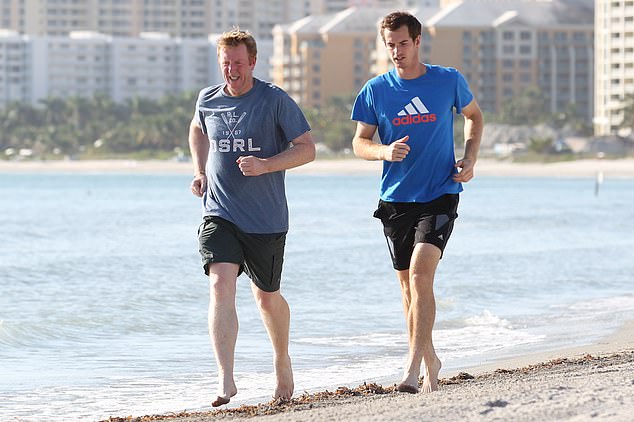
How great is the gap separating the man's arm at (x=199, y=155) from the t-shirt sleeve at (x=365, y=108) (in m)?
0.72

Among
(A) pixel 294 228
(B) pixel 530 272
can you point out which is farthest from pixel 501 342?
(A) pixel 294 228

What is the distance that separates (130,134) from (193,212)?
8597 cm

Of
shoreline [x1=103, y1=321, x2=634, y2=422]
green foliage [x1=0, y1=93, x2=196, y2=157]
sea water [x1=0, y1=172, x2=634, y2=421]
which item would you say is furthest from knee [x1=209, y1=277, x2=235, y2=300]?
green foliage [x1=0, y1=93, x2=196, y2=157]

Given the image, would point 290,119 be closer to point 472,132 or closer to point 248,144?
point 248,144

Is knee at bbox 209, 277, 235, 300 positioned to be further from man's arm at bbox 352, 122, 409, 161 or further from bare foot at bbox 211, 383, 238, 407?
man's arm at bbox 352, 122, 409, 161

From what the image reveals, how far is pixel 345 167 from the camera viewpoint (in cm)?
10969

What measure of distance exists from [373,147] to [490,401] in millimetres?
1614

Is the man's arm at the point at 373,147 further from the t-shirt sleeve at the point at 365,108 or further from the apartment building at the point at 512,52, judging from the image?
the apartment building at the point at 512,52

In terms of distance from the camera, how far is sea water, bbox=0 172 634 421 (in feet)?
29.1

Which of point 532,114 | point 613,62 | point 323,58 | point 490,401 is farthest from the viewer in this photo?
point 323,58

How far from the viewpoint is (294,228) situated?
34.3 metres

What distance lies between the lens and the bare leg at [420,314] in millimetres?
6621

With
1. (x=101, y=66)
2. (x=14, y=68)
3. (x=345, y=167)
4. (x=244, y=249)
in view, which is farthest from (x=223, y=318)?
(x=101, y=66)

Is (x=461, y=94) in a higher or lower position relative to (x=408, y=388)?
higher
